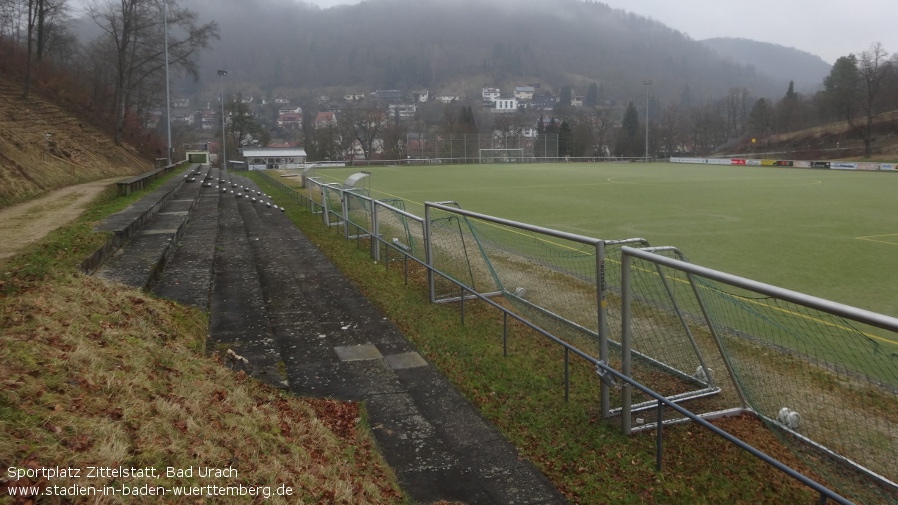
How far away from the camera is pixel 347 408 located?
5.45 m

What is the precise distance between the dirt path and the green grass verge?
568 centimetres

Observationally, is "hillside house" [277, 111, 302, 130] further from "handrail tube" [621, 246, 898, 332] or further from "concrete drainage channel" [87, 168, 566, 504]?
"handrail tube" [621, 246, 898, 332]

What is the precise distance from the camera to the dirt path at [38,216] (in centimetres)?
975

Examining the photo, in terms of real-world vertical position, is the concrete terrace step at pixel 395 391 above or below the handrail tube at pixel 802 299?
below

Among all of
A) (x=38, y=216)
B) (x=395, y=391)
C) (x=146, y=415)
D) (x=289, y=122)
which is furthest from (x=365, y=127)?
(x=146, y=415)

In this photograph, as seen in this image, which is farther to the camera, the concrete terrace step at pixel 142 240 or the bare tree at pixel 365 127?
the bare tree at pixel 365 127

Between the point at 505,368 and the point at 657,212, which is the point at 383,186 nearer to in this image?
the point at 657,212

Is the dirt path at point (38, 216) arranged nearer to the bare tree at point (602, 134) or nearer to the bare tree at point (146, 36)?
the bare tree at point (146, 36)

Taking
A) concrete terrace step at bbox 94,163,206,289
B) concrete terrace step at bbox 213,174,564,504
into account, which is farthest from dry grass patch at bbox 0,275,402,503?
concrete terrace step at bbox 94,163,206,289

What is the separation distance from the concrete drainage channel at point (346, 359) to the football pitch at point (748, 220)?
561 centimetres

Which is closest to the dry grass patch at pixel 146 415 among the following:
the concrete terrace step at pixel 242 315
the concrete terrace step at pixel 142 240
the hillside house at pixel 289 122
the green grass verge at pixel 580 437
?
the concrete terrace step at pixel 242 315

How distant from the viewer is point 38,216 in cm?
1312

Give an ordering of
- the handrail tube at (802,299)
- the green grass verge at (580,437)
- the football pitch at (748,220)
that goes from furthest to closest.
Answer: the football pitch at (748,220), the green grass verge at (580,437), the handrail tube at (802,299)

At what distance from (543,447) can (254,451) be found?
2.15 meters
